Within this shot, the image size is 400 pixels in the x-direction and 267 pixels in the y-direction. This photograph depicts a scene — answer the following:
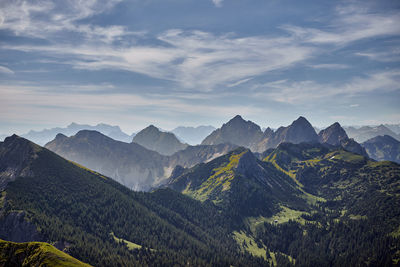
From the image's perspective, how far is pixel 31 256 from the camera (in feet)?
388

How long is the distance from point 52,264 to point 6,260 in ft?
78.4

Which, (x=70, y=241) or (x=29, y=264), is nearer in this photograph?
(x=29, y=264)

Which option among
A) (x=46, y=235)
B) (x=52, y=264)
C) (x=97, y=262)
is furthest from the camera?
(x=46, y=235)

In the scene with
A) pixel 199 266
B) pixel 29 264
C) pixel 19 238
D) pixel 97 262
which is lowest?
pixel 199 266

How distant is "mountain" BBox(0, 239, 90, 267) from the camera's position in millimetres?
115887

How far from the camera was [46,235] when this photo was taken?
620 feet

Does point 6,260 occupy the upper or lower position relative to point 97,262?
upper

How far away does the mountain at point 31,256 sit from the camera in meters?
116

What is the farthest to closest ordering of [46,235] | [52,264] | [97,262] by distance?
[46,235]
[97,262]
[52,264]

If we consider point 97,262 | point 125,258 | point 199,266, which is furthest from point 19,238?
point 199,266

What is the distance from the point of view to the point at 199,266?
651 feet

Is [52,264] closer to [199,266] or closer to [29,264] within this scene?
[29,264]

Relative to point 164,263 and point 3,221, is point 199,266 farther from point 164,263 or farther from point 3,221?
point 3,221

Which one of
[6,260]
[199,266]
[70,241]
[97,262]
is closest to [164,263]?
[199,266]
